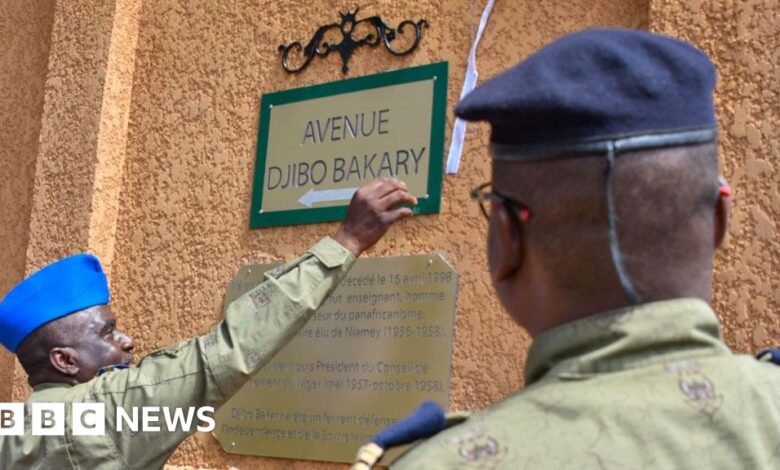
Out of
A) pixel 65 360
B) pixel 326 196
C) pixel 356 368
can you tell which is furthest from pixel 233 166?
pixel 65 360

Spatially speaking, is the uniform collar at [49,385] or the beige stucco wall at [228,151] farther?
the uniform collar at [49,385]

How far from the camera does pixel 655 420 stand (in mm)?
1023

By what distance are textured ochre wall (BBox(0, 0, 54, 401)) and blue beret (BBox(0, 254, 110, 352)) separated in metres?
1.58

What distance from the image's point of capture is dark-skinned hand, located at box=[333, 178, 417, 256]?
242cm

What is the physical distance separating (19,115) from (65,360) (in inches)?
82.5

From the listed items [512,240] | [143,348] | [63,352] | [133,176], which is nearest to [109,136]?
[133,176]

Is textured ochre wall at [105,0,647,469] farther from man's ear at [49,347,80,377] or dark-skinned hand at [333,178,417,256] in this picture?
man's ear at [49,347,80,377]

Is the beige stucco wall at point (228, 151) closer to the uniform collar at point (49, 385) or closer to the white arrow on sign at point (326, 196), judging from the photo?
the white arrow on sign at point (326, 196)

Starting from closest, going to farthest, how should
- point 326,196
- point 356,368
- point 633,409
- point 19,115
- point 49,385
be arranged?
point 633,409, point 49,385, point 356,368, point 326,196, point 19,115

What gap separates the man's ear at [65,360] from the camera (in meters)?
2.65

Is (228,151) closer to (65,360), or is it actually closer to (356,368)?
(356,368)

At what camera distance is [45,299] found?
268cm

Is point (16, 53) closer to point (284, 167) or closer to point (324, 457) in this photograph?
point (284, 167)

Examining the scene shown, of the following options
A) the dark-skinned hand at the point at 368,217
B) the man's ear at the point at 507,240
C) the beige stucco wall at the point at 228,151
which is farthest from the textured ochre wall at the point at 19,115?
the man's ear at the point at 507,240
